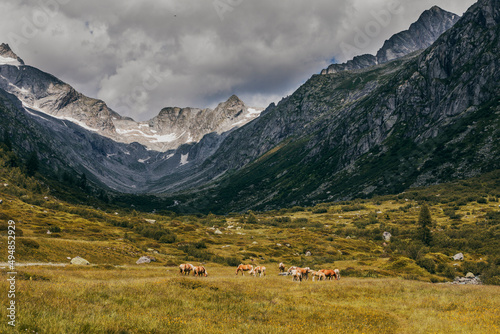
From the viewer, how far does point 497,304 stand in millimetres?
19141

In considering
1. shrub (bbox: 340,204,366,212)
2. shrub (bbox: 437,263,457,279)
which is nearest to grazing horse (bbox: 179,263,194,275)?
shrub (bbox: 437,263,457,279)

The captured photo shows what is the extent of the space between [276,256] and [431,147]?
511ft

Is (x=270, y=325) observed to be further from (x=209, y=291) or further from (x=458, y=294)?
(x=458, y=294)

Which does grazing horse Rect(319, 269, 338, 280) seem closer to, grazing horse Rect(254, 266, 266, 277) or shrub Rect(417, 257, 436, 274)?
grazing horse Rect(254, 266, 266, 277)

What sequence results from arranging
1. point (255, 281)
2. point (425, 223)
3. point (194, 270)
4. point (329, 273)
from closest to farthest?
point (255, 281), point (194, 270), point (329, 273), point (425, 223)

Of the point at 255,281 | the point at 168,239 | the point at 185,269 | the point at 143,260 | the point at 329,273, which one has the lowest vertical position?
the point at 168,239

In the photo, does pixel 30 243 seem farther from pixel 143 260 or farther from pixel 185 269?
pixel 185 269

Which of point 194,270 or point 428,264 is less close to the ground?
point 428,264

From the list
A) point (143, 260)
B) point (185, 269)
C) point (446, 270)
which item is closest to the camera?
point (185, 269)

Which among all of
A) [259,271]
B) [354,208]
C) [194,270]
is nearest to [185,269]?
[194,270]

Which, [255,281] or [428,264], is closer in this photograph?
[255,281]

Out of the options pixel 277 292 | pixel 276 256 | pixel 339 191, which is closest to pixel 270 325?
pixel 277 292

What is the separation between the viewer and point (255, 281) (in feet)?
86.4

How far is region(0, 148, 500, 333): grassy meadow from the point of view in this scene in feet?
42.6
